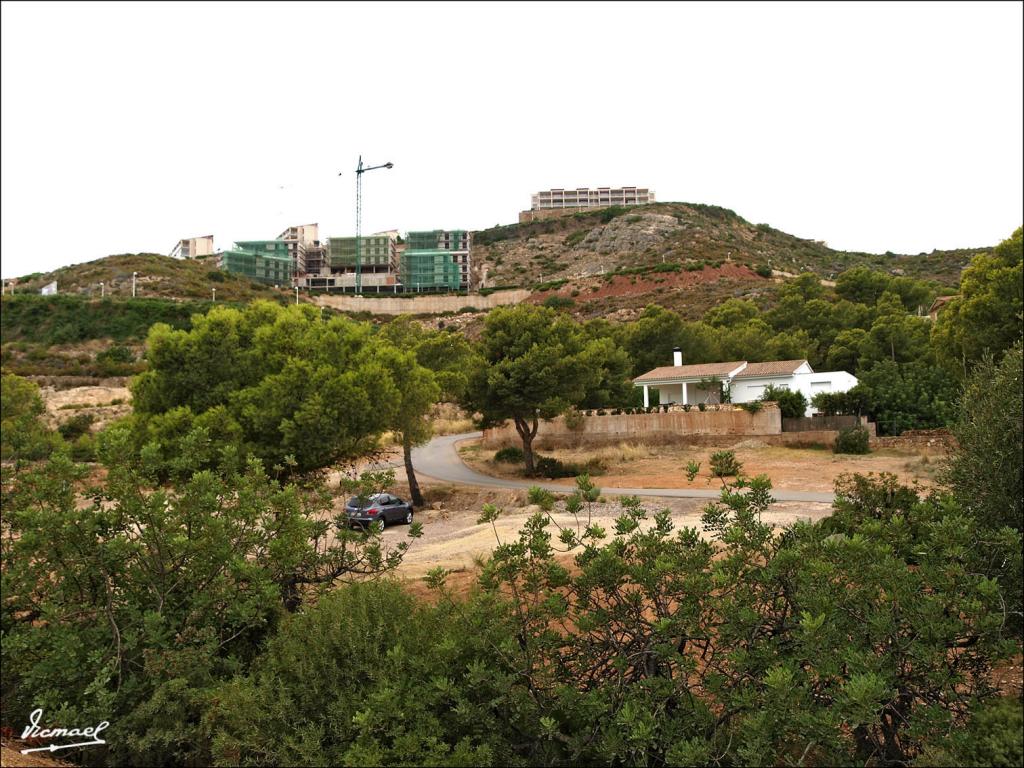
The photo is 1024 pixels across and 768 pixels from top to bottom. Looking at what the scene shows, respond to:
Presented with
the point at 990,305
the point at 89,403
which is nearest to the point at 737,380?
the point at 990,305

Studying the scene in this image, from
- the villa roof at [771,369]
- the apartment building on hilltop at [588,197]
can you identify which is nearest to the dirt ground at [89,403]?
the villa roof at [771,369]

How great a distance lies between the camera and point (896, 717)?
5.27 metres

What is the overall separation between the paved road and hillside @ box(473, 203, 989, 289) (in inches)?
2024

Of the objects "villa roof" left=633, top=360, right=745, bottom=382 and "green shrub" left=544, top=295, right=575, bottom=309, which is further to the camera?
"green shrub" left=544, top=295, right=575, bottom=309

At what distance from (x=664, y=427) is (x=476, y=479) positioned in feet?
32.8

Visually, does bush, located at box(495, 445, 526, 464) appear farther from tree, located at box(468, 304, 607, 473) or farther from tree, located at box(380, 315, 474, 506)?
tree, located at box(380, 315, 474, 506)

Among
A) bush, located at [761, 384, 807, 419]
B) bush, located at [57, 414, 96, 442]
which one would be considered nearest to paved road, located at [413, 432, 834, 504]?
bush, located at [761, 384, 807, 419]

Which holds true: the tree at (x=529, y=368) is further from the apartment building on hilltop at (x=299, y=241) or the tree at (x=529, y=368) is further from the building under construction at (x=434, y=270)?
the apartment building on hilltop at (x=299, y=241)

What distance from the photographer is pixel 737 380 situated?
37.1 metres

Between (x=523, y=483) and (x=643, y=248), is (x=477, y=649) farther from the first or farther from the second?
(x=643, y=248)

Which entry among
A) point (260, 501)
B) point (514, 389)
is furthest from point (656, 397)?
point (260, 501)

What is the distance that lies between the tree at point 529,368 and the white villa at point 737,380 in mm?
8635

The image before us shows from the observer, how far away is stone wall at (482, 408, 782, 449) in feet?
108

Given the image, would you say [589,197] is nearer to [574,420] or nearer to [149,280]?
[149,280]
